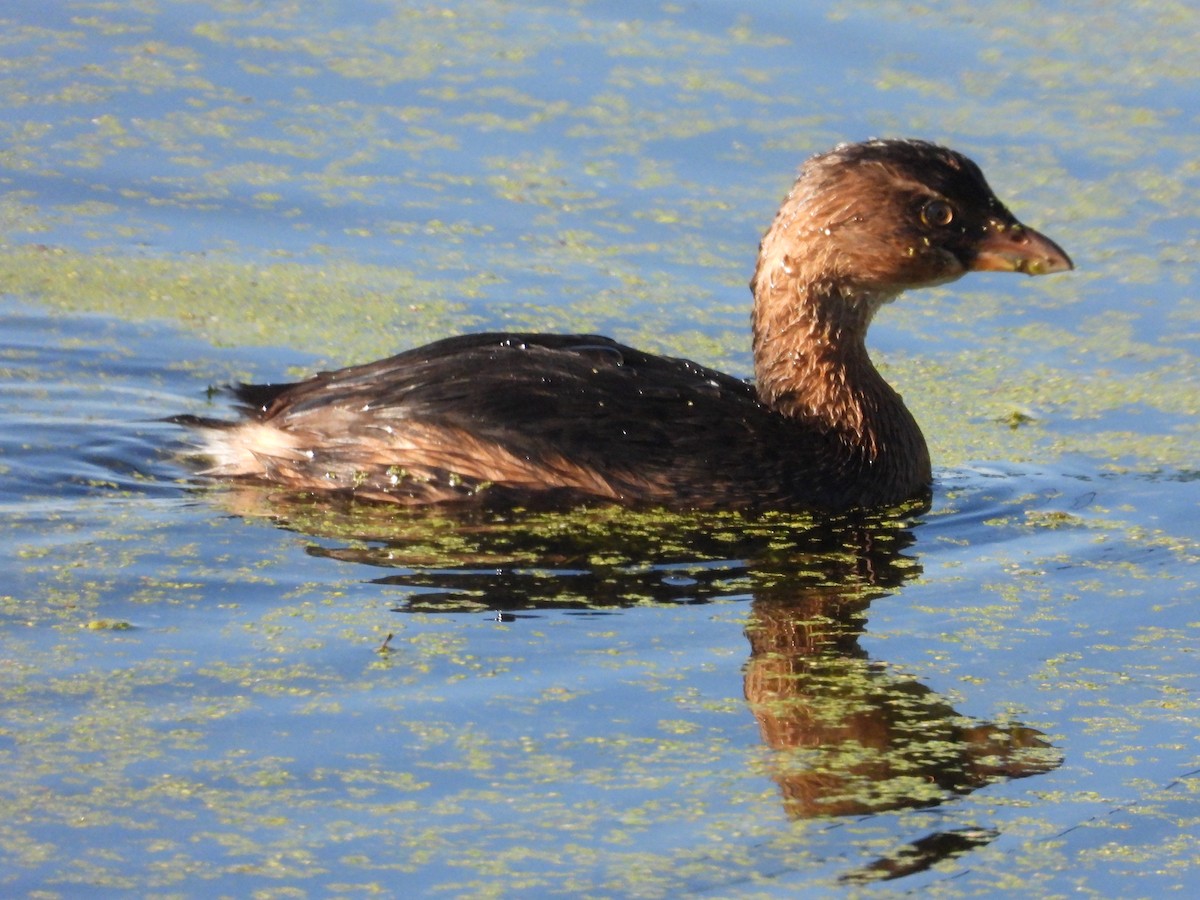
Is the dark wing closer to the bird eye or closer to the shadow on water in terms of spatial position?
the shadow on water

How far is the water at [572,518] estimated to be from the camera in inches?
181

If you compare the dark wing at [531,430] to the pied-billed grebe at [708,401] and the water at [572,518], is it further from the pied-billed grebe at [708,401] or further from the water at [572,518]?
the water at [572,518]

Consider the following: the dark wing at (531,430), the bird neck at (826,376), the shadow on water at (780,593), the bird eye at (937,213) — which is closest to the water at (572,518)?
the shadow on water at (780,593)

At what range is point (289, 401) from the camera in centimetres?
680

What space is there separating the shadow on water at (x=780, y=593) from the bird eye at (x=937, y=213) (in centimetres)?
95

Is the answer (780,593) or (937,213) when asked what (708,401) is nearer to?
(780,593)

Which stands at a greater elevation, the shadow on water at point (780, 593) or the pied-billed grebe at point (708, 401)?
the pied-billed grebe at point (708, 401)

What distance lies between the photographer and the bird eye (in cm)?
697

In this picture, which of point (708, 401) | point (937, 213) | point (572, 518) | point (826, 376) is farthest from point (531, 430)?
point (937, 213)

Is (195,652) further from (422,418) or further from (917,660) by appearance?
(917,660)

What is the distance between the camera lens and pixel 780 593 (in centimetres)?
610

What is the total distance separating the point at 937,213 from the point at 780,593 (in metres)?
1.59

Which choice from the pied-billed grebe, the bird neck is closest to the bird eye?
the pied-billed grebe

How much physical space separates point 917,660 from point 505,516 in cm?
149
